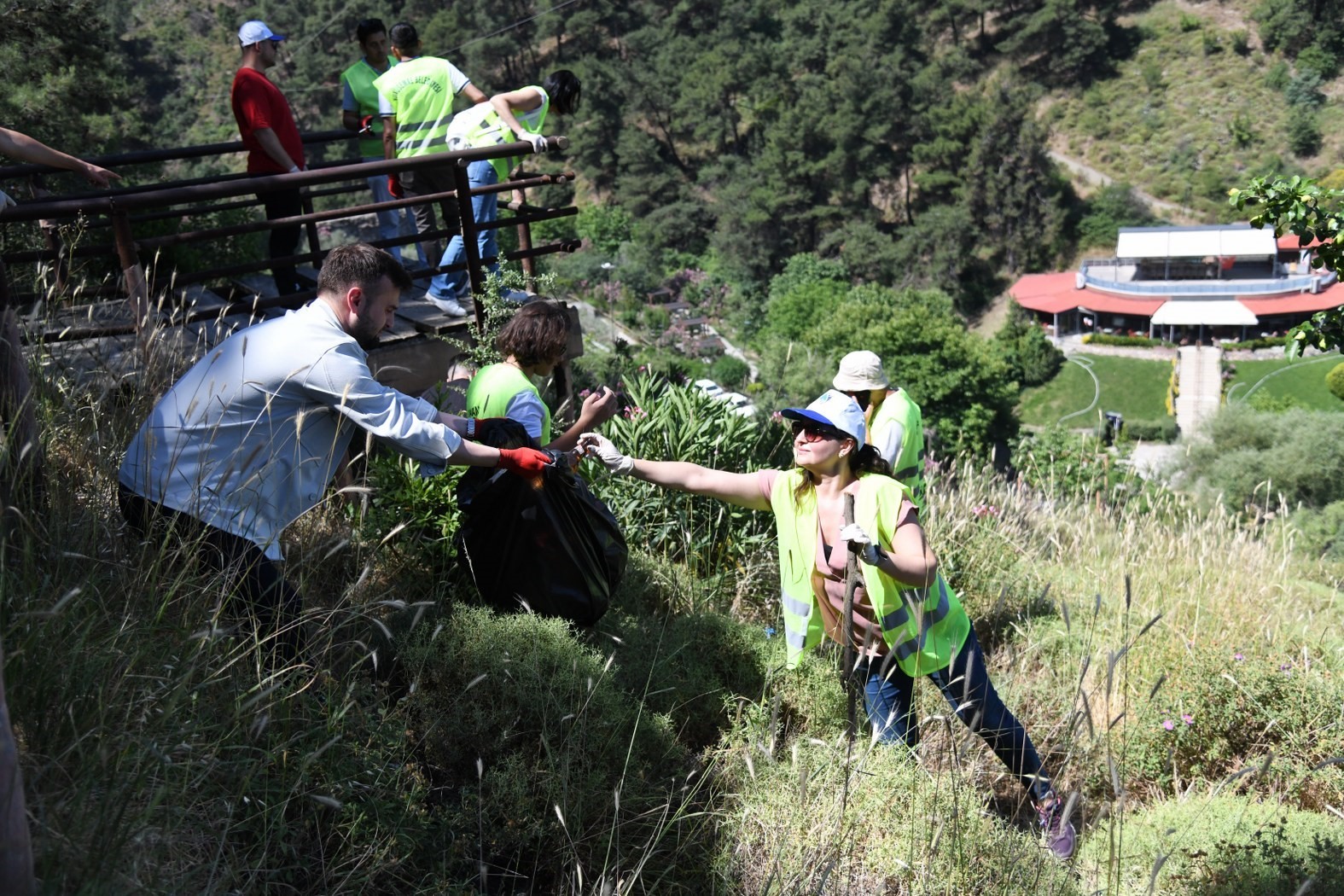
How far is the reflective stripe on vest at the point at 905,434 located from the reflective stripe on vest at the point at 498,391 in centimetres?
171

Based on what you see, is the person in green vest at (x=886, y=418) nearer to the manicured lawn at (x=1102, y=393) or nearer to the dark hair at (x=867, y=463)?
the dark hair at (x=867, y=463)

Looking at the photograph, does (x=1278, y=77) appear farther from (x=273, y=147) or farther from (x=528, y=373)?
(x=528, y=373)

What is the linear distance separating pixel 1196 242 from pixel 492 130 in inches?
2145

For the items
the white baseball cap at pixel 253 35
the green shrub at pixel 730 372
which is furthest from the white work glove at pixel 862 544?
the green shrub at pixel 730 372

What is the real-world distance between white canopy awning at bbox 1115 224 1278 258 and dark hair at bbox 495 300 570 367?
182 ft

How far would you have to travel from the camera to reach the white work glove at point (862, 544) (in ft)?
9.70

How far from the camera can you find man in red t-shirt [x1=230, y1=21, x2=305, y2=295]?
227 inches

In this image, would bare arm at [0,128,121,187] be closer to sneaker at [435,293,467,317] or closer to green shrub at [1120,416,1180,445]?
sneaker at [435,293,467,317]

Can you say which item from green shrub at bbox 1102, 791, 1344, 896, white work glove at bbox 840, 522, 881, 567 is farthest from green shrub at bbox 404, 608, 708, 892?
green shrub at bbox 1102, 791, 1344, 896

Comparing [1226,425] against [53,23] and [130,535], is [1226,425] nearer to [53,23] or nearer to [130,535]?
[53,23]

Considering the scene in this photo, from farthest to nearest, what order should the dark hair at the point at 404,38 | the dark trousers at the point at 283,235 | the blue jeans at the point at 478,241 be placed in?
the dark hair at the point at 404,38 < the blue jeans at the point at 478,241 < the dark trousers at the point at 283,235

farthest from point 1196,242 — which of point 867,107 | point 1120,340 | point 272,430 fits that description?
point 272,430

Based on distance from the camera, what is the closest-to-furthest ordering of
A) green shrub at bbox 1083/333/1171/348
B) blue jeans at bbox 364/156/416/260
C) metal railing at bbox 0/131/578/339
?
metal railing at bbox 0/131/578/339 < blue jeans at bbox 364/156/416/260 < green shrub at bbox 1083/333/1171/348

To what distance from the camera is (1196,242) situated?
53250 mm
